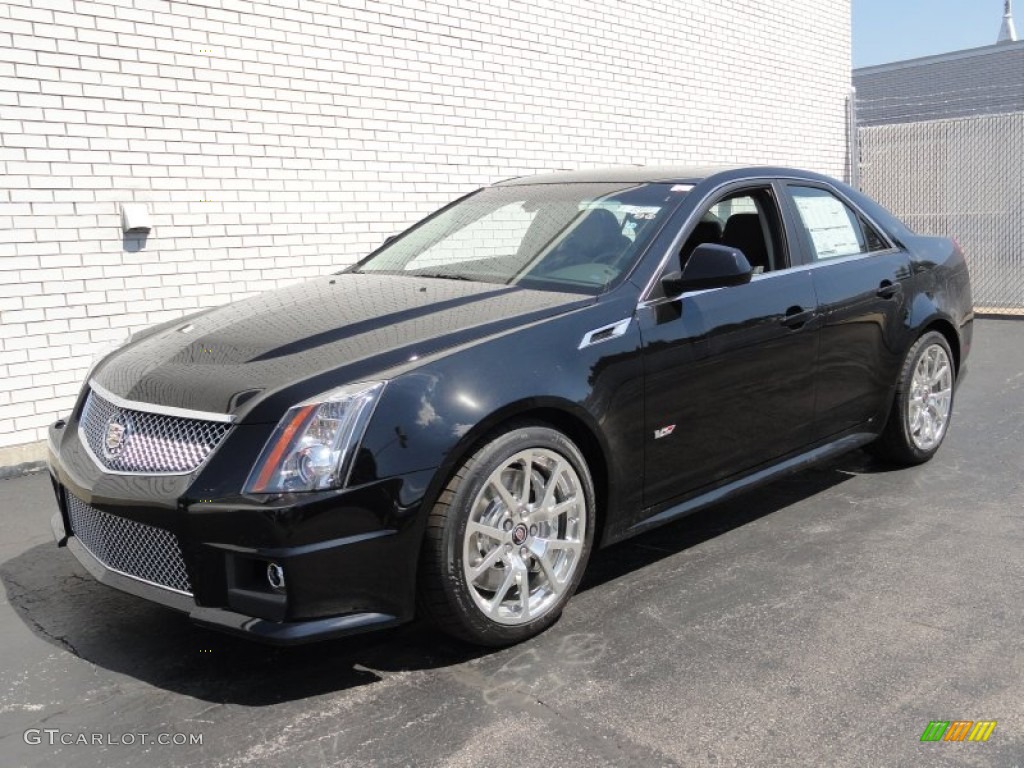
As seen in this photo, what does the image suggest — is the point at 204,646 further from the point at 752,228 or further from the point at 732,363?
the point at 752,228

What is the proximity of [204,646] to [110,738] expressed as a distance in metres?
0.61

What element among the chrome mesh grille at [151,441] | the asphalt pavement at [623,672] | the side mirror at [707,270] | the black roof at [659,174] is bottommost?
the asphalt pavement at [623,672]

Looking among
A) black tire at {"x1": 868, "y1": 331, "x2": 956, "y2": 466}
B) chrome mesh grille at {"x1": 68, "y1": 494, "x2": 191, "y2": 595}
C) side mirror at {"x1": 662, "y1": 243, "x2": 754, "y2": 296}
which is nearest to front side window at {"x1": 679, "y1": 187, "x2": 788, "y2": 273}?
side mirror at {"x1": 662, "y1": 243, "x2": 754, "y2": 296}

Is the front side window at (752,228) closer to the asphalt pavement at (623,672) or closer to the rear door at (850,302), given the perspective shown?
the rear door at (850,302)

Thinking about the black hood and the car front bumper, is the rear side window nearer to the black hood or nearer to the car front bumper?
the black hood

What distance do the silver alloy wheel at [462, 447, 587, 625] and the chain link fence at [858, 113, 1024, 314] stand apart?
34.0 ft

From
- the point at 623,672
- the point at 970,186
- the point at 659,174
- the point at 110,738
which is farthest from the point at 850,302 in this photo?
the point at 970,186

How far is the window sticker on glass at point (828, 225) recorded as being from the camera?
4758mm

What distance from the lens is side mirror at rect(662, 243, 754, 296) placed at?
382 centimetres

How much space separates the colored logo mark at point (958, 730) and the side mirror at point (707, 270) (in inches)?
69.7

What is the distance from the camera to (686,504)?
157 inches

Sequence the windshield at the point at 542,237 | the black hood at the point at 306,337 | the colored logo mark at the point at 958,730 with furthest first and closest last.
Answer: the windshield at the point at 542,237 → the black hood at the point at 306,337 → the colored logo mark at the point at 958,730

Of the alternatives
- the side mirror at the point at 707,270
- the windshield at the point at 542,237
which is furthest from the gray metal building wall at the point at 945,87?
the side mirror at the point at 707,270

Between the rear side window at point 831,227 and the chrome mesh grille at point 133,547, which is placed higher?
the rear side window at point 831,227
